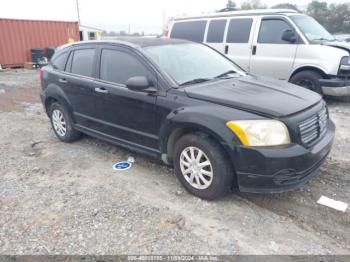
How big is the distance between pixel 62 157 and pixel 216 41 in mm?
5037

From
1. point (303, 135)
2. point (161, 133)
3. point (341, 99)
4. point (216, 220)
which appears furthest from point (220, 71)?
point (341, 99)

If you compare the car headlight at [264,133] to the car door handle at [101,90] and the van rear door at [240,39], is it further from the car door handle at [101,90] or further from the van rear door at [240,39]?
the van rear door at [240,39]

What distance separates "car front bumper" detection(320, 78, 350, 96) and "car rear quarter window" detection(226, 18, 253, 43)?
6.78 feet

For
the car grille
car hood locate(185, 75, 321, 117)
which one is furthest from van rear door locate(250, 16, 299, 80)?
the car grille

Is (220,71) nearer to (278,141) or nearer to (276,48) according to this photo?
(278,141)

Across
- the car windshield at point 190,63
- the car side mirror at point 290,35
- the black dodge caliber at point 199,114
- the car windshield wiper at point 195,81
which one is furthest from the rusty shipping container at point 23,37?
the car windshield wiper at point 195,81

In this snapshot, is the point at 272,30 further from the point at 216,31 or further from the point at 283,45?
the point at 216,31

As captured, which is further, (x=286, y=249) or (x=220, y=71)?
(x=220, y=71)

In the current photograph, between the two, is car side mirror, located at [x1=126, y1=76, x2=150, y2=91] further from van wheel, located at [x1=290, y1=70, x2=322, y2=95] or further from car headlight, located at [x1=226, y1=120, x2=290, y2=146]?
van wheel, located at [x1=290, y1=70, x2=322, y2=95]

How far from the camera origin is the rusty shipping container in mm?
16031

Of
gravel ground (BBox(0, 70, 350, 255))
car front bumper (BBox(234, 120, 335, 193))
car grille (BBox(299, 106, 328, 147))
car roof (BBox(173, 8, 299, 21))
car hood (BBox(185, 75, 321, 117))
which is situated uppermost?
car roof (BBox(173, 8, 299, 21))

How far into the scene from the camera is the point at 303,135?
301 cm

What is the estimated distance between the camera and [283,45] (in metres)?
6.90

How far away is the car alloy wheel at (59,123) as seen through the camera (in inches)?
204
